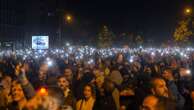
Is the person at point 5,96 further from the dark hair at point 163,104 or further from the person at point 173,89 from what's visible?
the dark hair at point 163,104

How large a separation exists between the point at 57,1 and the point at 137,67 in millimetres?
84477

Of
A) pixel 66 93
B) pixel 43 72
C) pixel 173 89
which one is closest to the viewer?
pixel 66 93

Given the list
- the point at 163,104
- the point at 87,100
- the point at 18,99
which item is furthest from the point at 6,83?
the point at 163,104

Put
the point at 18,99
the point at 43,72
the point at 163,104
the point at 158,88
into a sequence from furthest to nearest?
the point at 43,72 < the point at 158,88 < the point at 18,99 < the point at 163,104

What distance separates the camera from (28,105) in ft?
21.8

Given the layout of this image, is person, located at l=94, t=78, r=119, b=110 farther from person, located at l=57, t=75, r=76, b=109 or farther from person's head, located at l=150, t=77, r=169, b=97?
person's head, located at l=150, t=77, r=169, b=97

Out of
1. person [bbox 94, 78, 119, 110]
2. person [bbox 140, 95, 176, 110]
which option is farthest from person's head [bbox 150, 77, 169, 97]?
person [bbox 140, 95, 176, 110]

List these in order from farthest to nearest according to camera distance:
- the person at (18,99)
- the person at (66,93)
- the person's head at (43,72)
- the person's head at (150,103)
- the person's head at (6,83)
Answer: the person's head at (43,72), the person's head at (6,83), the person at (66,93), the person at (18,99), the person's head at (150,103)

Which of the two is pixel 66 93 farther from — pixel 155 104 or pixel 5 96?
pixel 155 104

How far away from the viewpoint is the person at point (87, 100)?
8.25 metres

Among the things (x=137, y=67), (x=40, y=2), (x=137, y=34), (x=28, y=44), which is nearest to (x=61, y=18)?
(x=28, y=44)

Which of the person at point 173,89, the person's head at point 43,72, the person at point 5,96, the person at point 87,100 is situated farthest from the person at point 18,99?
the person's head at point 43,72

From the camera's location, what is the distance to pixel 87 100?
830 centimetres

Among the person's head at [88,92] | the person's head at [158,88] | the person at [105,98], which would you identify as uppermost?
the person's head at [158,88]
